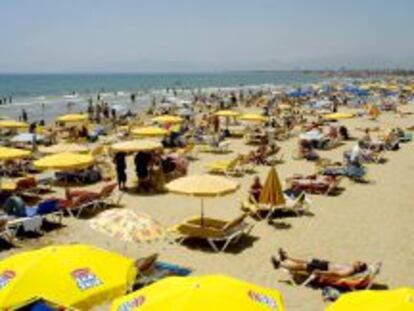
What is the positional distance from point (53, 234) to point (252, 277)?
4.71 metres

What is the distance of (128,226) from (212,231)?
337cm

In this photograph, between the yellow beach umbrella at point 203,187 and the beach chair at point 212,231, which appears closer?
the yellow beach umbrella at point 203,187

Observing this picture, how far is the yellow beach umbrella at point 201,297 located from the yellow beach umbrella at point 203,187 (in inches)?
211

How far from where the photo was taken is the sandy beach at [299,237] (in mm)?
10742

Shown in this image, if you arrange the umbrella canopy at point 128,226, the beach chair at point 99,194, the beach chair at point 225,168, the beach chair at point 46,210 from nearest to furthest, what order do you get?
the umbrella canopy at point 128,226, the beach chair at point 46,210, the beach chair at point 99,194, the beach chair at point 225,168

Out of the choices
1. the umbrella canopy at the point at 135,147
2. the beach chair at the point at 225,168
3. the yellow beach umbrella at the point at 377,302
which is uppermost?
the yellow beach umbrella at the point at 377,302

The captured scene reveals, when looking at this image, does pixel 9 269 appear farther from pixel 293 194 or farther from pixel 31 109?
pixel 31 109

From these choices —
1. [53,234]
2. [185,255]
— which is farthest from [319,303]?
[53,234]

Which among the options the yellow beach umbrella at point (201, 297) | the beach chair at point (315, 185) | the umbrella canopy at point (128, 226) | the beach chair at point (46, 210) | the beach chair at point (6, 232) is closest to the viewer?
the yellow beach umbrella at point (201, 297)

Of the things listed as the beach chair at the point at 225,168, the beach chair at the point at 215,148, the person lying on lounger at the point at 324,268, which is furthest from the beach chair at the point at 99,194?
the beach chair at the point at 215,148

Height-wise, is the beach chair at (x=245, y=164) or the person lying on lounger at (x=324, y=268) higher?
the person lying on lounger at (x=324, y=268)

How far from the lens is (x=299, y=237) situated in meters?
12.9

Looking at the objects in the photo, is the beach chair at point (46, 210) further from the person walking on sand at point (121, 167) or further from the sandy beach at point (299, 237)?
the person walking on sand at point (121, 167)

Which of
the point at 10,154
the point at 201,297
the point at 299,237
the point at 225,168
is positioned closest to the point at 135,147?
the point at 10,154
